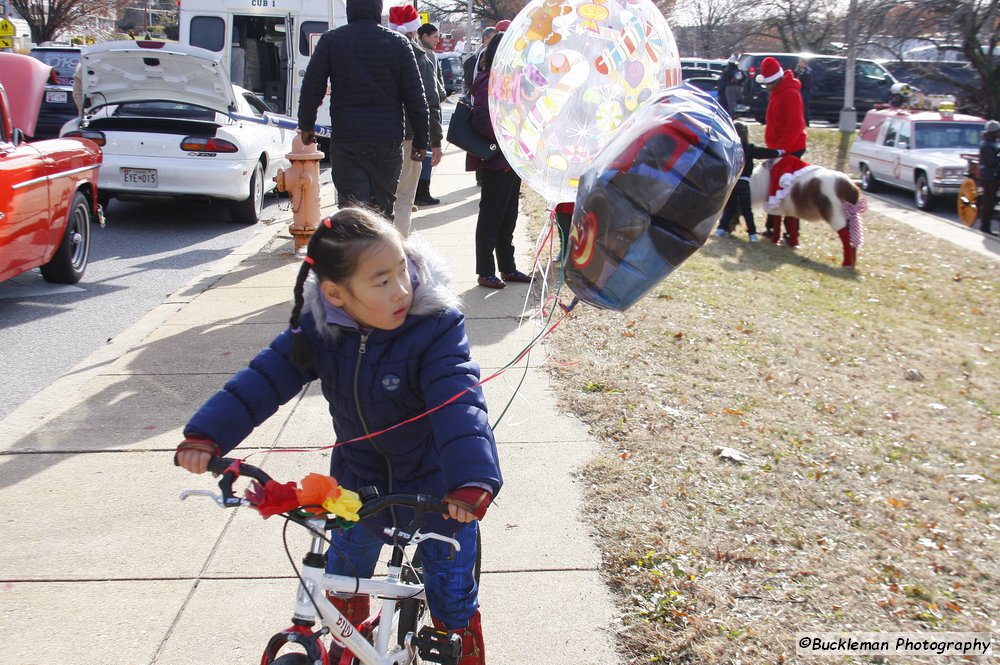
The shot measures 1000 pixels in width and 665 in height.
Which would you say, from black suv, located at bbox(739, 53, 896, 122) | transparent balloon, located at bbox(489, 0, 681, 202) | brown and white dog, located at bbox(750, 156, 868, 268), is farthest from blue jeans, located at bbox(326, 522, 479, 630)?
black suv, located at bbox(739, 53, 896, 122)

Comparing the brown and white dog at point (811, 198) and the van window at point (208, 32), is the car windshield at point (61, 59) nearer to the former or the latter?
the van window at point (208, 32)

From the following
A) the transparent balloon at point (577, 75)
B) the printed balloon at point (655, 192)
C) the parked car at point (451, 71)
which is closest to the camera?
the printed balloon at point (655, 192)

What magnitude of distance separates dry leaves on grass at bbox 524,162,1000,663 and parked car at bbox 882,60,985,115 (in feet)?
50.5

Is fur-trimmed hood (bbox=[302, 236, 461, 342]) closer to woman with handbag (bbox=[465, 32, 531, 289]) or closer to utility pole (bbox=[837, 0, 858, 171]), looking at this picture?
woman with handbag (bbox=[465, 32, 531, 289])

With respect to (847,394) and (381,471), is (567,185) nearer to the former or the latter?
(381,471)

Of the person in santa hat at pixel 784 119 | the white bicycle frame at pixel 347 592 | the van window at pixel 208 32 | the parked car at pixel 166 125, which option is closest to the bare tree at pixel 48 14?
the van window at pixel 208 32

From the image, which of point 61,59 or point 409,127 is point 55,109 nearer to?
point 61,59

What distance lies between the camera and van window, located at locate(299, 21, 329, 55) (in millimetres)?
15500

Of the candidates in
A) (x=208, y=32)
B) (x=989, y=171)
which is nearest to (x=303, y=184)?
(x=208, y=32)

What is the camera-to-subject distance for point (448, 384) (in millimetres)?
2279

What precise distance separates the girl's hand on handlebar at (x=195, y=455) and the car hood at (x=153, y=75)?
8.65 metres

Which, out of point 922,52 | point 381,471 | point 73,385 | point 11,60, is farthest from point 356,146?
point 922,52

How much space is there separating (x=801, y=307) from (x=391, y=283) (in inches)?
238

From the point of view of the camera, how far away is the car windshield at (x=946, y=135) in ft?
47.5
